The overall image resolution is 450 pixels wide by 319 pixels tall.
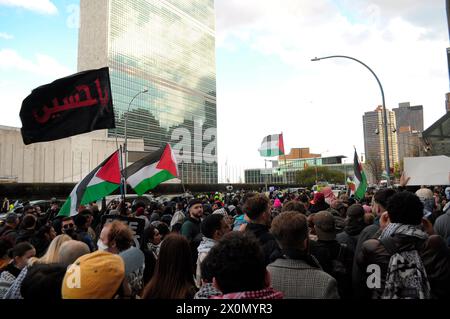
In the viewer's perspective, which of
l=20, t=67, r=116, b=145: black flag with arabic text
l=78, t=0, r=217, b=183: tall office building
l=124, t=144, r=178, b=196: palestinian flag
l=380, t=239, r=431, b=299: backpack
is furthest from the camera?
l=78, t=0, r=217, b=183: tall office building

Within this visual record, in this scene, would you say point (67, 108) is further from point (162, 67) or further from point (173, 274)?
point (162, 67)

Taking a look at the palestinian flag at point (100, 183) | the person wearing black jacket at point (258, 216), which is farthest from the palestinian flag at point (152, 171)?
the person wearing black jacket at point (258, 216)

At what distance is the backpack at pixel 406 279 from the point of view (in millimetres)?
2844

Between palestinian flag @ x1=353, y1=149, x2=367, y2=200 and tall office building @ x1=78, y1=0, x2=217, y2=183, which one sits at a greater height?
tall office building @ x1=78, y1=0, x2=217, y2=183

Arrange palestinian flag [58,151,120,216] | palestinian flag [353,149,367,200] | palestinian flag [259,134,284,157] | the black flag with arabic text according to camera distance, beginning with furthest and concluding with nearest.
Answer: palestinian flag [259,134,284,157] → palestinian flag [353,149,367,200] → palestinian flag [58,151,120,216] → the black flag with arabic text

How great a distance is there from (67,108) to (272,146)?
76.1 ft

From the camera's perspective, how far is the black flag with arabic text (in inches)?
266

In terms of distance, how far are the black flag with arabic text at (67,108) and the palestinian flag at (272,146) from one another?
72.6 feet

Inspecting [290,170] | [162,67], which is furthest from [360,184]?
[290,170]

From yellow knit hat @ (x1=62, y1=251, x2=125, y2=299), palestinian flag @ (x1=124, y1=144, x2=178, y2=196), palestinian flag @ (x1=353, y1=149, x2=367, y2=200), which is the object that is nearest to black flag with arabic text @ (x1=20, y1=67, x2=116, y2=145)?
palestinian flag @ (x1=124, y1=144, x2=178, y2=196)

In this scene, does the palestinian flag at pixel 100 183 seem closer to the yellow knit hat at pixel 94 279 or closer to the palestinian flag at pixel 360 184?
the yellow knit hat at pixel 94 279

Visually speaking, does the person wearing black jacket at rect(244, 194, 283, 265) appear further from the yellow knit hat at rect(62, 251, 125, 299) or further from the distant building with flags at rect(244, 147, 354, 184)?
the distant building with flags at rect(244, 147, 354, 184)

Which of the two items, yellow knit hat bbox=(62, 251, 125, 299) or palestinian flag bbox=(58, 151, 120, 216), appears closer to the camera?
yellow knit hat bbox=(62, 251, 125, 299)

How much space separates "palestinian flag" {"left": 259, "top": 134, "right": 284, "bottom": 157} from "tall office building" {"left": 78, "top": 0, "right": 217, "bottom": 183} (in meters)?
55.2
